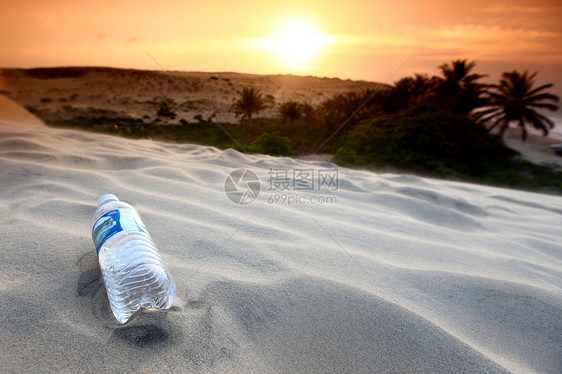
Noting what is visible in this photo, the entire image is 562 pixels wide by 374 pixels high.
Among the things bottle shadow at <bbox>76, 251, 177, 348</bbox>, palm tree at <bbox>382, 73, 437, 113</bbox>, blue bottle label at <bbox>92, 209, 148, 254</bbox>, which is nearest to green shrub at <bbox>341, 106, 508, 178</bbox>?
palm tree at <bbox>382, 73, 437, 113</bbox>

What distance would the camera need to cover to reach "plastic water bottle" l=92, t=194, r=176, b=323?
0.98 metres

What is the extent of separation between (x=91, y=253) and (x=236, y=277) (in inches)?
23.8

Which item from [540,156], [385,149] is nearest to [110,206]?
[385,149]

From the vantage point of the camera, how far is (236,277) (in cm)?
Answer: 124

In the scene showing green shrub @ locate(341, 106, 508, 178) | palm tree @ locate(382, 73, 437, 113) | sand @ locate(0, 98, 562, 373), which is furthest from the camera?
palm tree @ locate(382, 73, 437, 113)

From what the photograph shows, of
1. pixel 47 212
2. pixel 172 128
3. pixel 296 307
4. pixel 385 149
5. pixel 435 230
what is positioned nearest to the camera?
pixel 296 307

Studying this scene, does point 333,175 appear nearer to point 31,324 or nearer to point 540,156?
point 31,324

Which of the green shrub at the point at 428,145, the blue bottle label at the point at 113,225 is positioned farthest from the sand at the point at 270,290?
the green shrub at the point at 428,145

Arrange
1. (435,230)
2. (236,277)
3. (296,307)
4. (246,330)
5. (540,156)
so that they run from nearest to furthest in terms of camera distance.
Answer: (246,330) → (296,307) → (236,277) → (435,230) → (540,156)

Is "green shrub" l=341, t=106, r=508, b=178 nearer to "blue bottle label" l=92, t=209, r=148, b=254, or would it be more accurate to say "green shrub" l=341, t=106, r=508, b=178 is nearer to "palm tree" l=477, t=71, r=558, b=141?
"palm tree" l=477, t=71, r=558, b=141

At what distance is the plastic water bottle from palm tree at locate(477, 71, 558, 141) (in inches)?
1031

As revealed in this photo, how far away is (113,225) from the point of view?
117cm

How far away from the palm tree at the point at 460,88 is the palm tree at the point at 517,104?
0.93 metres

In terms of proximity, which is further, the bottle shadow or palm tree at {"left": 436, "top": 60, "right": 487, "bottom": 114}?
palm tree at {"left": 436, "top": 60, "right": 487, "bottom": 114}
